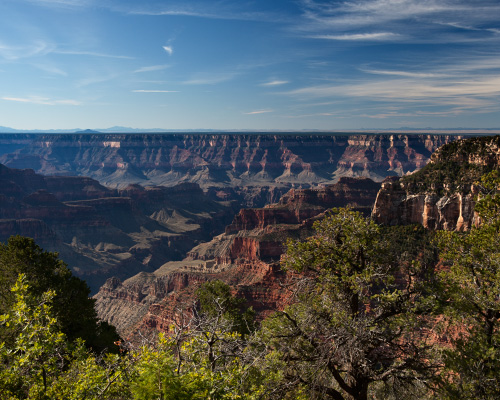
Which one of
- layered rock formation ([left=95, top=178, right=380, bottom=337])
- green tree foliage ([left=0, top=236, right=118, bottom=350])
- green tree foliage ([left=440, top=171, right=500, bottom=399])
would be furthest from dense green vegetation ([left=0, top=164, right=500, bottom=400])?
green tree foliage ([left=0, top=236, right=118, bottom=350])

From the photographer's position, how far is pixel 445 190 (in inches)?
2056

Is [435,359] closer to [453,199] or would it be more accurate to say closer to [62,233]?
[453,199]

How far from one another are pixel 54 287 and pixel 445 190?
1909 inches

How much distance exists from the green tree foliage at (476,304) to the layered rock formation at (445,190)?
111ft

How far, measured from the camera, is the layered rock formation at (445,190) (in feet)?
158

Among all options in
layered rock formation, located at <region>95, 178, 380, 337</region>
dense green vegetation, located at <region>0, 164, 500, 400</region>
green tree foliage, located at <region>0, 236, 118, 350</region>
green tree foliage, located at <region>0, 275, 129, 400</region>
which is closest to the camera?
green tree foliage, located at <region>0, 275, 129, 400</region>

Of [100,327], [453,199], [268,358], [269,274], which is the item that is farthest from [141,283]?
[268,358]

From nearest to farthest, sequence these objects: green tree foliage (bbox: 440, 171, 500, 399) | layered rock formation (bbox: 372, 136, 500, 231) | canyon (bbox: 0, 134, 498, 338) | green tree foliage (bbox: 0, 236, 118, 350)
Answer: green tree foliage (bbox: 440, 171, 500, 399), green tree foliage (bbox: 0, 236, 118, 350), layered rock formation (bbox: 372, 136, 500, 231), canyon (bbox: 0, 134, 498, 338)

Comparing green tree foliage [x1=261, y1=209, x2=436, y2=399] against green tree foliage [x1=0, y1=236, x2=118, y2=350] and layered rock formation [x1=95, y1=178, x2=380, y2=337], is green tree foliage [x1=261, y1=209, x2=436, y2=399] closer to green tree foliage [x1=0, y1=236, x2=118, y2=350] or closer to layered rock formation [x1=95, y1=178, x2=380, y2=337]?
layered rock formation [x1=95, y1=178, x2=380, y2=337]

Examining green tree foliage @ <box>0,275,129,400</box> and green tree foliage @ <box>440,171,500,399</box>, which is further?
green tree foliage @ <box>440,171,500,399</box>

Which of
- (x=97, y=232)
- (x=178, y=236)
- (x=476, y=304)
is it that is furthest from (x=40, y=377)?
(x=97, y=232)

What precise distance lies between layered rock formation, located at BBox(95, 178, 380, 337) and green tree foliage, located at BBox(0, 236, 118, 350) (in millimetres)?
4365

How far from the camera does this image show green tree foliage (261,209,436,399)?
42.1ft

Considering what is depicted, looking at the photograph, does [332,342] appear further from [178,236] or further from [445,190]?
[178,236]
